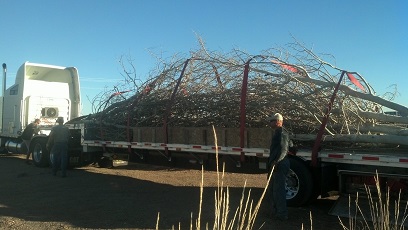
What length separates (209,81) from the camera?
9438 mm

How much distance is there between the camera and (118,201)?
26.9 feet

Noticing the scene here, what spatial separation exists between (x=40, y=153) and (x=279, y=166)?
970cm

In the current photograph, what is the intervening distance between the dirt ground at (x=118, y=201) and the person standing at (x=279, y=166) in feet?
0.66

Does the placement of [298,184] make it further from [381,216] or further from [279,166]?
[381,216]

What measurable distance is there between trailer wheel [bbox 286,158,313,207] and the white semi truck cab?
32.5 feet

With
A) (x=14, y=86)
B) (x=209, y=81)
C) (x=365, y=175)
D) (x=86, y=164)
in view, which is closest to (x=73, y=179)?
(x=86, y=164)

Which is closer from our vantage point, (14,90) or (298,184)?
(298,184)

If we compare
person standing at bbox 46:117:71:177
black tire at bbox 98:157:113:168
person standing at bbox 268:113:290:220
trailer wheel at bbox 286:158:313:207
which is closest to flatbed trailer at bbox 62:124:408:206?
trailer wheel at bbox 286:158:313:207

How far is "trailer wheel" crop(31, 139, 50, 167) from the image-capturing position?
532 inches

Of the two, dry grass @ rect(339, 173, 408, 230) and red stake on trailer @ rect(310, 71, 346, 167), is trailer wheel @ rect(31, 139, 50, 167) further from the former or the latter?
dry grass @ rect(339, 173, 408, 230)

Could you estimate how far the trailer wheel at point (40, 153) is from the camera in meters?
13.5

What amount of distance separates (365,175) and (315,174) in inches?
34.4

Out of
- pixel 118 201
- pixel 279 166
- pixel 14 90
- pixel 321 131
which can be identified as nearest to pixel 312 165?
pixel 321 131

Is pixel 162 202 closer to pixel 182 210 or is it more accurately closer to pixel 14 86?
pixel 182 210
